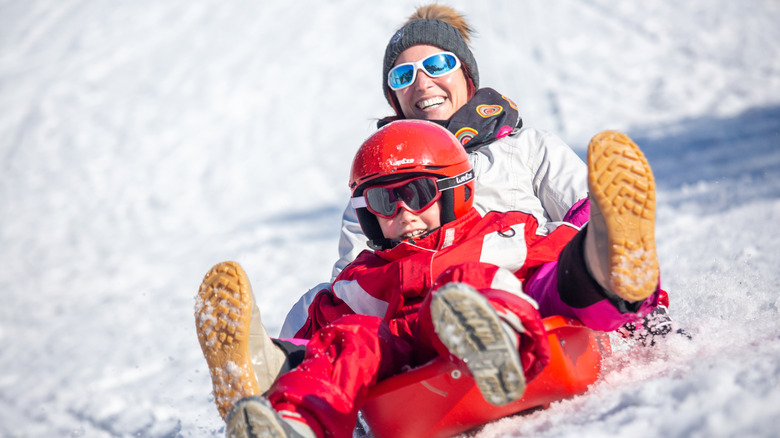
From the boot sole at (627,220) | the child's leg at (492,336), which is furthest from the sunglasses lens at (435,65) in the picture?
the child's leg at (492,336)

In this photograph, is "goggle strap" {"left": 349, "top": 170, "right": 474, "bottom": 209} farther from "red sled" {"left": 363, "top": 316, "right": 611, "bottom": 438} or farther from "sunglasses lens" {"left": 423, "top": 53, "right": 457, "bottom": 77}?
"sunglasses lens" {"left": 423, "top": 53, "right": 457, "bottom": 77}

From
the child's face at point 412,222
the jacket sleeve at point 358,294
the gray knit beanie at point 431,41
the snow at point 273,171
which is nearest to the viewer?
the jacket sleeve at point 358,294

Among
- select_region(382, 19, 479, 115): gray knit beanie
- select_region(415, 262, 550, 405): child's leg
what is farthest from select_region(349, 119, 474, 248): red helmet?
select_region(382, 19, 479, 115): gray knit beanie

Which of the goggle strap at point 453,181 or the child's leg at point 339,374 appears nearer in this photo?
the child's leg at point 339,374

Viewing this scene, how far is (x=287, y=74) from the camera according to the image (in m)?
10.9

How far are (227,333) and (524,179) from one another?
1.55m

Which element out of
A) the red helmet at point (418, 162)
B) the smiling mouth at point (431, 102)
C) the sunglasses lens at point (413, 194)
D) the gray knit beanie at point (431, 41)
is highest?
the gray knit beanie at point (431, 41)

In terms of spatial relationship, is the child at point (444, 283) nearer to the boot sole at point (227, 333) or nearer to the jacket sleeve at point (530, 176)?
the boot sole at point (227, 333)

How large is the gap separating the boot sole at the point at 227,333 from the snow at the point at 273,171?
0.73 metres

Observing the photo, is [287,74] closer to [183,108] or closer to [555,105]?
[183,108]

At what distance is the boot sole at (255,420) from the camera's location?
1.52 m

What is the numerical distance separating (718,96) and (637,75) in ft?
4.50

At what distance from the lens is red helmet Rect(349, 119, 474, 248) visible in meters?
2.29

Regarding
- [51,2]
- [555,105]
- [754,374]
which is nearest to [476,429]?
[754,374]
